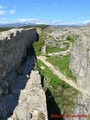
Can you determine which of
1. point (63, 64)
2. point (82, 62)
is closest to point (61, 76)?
point (82, 62)

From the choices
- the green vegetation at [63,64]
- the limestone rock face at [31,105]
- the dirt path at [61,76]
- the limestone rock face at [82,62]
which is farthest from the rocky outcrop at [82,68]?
the limestone rock face at [31,105]

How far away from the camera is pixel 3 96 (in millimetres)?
19688

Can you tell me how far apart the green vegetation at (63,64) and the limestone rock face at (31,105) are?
8.51 metres

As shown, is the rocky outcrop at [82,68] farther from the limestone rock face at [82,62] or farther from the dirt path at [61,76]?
the dirt path at [61,76]

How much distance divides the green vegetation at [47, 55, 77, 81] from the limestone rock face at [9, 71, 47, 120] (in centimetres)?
851

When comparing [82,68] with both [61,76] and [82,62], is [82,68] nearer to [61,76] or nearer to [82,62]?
[82,62]

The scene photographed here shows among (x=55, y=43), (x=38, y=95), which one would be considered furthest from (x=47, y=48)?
(x=38, y=95)

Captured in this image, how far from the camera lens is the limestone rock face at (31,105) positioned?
1683 cm

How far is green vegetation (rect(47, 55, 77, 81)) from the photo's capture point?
1190 inches

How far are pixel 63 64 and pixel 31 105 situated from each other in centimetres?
1613

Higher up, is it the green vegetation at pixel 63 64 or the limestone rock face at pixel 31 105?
the limestone rock face at pixel 31 105

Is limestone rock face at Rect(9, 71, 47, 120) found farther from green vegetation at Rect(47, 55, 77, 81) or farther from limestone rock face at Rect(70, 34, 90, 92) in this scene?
green vegetation at Rect(47, 55, 77, 81)

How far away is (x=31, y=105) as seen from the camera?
60.2 feet

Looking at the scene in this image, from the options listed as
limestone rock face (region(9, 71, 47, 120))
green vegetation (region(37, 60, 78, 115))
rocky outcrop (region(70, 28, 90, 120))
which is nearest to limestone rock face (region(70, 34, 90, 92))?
rocky outcrop (region(70, 28, 90, 120))
